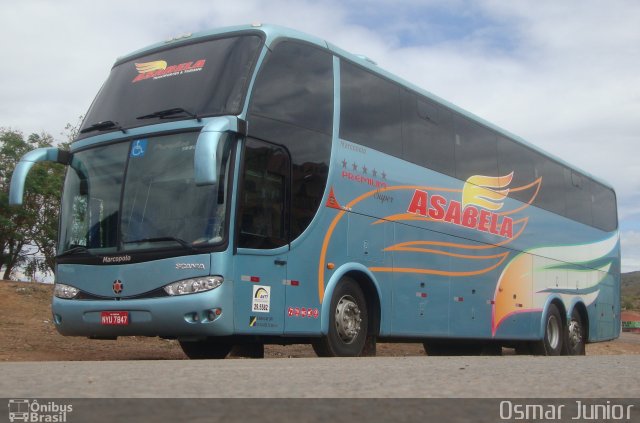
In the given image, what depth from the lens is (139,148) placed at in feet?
30.1

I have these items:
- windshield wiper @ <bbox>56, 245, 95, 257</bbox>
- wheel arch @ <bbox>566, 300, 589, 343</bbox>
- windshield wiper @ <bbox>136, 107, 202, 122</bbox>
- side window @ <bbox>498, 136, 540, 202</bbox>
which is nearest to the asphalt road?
windshield wiper @ <bbox>56, 245, 95, 257</bbox>

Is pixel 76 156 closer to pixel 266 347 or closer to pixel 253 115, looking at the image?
pixel 253 115

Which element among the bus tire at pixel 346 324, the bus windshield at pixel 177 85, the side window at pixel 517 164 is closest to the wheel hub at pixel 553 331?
the side window at pixel 517 164

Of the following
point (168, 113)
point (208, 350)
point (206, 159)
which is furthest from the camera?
point (208, 350)

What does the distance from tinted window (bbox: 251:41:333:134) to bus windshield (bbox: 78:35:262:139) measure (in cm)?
26

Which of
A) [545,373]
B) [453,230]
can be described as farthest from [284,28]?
[545,373]

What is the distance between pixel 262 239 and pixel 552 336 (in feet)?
30.6

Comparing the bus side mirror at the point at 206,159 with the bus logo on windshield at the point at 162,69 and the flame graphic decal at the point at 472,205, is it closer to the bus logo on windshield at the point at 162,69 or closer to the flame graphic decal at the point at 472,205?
the bus logo on windshield at the point at 162,69

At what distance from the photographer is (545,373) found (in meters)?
5.28

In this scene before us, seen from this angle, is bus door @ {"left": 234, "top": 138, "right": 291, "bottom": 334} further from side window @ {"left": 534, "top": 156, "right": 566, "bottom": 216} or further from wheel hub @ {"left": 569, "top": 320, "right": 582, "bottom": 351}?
wheel hub @ {"left": 569, "top": 320, "right": 582, "bottom": 351}

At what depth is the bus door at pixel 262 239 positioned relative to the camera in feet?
28.0

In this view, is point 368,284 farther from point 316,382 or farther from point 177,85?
point 316,382

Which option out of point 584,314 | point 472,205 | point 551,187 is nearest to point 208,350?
point 472,205
